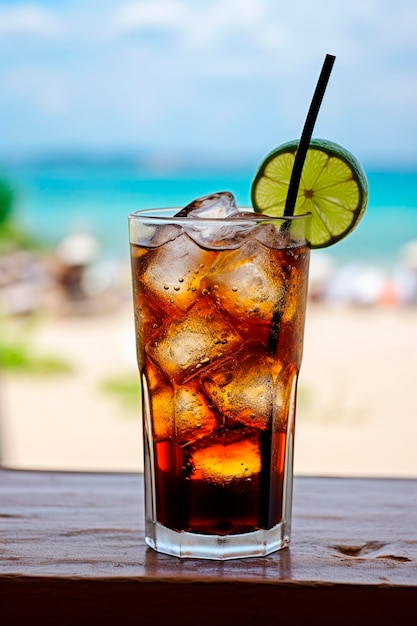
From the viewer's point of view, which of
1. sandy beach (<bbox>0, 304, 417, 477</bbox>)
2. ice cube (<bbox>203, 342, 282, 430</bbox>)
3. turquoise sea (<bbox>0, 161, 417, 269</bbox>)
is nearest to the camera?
ice cube (<bbox>203, 342, 282, 430</bbox>)

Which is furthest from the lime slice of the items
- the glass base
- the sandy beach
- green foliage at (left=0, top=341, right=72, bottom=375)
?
green foliage at (left=0, top=341, right=72, bottom=375)

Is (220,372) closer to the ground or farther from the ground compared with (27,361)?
farther from the ground

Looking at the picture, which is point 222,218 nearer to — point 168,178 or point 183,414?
point 183,414

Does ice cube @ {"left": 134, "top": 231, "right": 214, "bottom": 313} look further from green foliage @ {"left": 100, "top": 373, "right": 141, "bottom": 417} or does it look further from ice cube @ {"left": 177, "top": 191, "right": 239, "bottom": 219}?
green foliage @ {"left": 100, "top": 373, "right": 141, "bottom": 417}

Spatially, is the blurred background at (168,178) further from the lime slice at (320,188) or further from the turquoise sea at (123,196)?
the lime slice at (320,188)

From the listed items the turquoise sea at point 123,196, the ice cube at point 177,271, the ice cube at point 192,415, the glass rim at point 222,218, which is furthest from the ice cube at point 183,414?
the turquoise sea at point 123,196

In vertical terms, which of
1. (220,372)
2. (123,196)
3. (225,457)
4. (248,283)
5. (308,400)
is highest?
(123,196)

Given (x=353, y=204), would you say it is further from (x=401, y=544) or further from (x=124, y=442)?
(x=124, y=442)

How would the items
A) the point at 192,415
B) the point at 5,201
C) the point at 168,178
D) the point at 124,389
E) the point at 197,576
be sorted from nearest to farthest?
the point at 197,576
the point at 192,415
the point at 5,201
the point at 124,389
the point at 168,178

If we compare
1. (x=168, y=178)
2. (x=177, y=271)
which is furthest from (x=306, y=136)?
(x=168, y=178)
